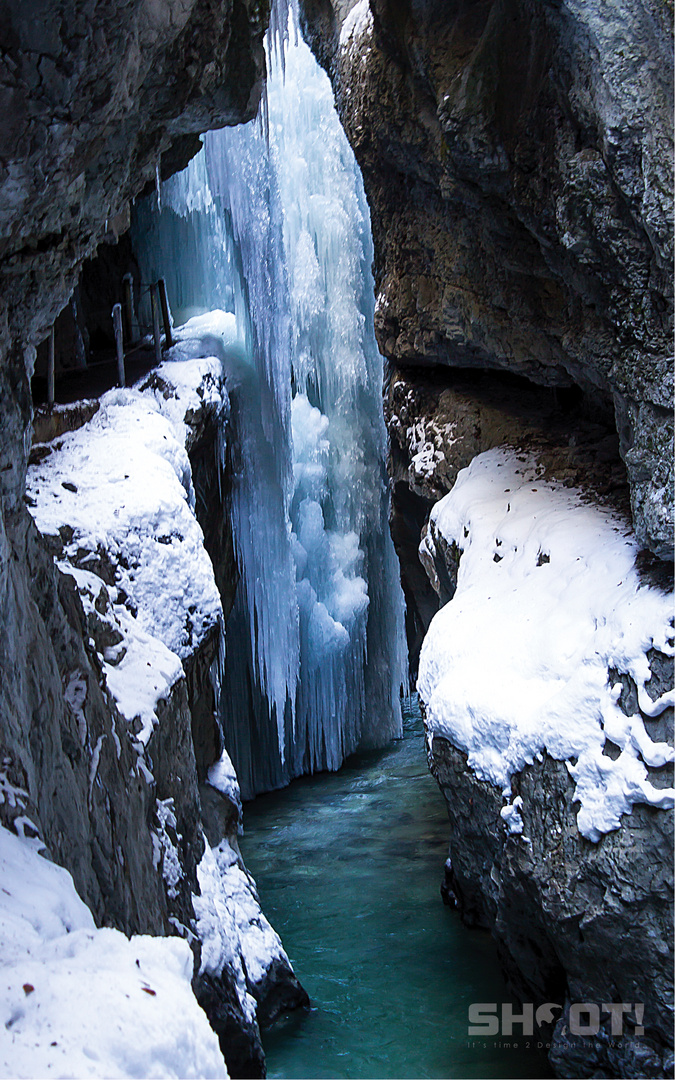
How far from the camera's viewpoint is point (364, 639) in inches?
631

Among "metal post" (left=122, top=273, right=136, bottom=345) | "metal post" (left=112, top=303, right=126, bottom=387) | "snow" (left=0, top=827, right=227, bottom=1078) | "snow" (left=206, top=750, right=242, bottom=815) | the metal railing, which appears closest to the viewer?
"snow" (left=0, top=827, right=227, bottom=1078)

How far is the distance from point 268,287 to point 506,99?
7.17 metres

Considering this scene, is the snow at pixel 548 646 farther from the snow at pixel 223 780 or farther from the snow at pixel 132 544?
the snow at pixel 132 544

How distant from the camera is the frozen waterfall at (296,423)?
1351 cm

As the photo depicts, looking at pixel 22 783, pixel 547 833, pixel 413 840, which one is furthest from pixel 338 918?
pixel 22 783

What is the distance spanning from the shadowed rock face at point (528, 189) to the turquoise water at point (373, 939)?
424 centimetres

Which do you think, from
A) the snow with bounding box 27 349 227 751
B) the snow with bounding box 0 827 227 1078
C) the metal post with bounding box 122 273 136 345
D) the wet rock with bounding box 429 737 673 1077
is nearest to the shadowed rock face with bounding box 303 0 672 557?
the wet rock with bounding box 429 737 673 1077

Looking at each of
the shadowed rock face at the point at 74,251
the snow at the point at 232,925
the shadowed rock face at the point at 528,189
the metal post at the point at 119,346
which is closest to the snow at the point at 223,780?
the snow at the point at 232,925

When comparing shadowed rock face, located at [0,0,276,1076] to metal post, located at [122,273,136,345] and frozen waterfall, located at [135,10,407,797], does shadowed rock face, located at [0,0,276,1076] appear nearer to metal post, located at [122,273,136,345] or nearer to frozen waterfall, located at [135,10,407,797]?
metal post, located at [122,273,136,345]

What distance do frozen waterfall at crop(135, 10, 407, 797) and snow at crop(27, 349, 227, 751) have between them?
17.0ft

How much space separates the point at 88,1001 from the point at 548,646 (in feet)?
14.6

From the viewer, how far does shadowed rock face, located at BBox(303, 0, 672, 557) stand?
5613mm

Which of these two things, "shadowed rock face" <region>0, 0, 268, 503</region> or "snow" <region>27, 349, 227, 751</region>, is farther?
"snow" <region>27, 349, 227, 751</region>

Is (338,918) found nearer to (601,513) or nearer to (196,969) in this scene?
(196,969)
